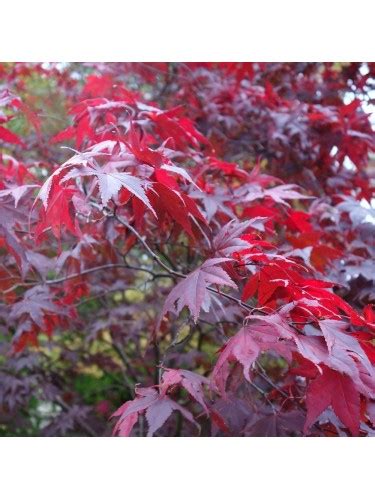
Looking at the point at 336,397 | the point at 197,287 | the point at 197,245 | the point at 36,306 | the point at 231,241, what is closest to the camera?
the point at 336,397

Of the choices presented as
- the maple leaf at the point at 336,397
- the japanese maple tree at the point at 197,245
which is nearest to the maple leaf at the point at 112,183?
the japanese maple tree at the point at 197,245

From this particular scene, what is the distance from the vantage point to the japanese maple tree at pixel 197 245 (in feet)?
3.22

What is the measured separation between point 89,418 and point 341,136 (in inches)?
63.7

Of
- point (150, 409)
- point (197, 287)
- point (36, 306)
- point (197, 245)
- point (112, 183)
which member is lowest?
point (36, 306)

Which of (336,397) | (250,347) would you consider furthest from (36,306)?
(336,397)

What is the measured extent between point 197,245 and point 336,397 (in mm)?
625

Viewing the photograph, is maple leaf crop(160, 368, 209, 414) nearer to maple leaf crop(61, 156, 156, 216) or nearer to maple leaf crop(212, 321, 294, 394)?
maple leaf crop(212, 321, 294, 394)

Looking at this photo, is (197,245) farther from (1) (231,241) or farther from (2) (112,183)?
(2) (112,183)

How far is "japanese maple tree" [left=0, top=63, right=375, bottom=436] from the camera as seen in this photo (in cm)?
98

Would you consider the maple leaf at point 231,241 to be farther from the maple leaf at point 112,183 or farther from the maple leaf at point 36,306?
the maple leaf at point 36,306

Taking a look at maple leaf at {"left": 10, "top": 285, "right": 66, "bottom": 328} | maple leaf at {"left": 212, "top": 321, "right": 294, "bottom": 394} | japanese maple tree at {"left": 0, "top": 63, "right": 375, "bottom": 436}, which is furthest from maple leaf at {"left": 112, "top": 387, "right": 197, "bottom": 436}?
maple leaf at {"left": 10, "top": 285, "right": 66, "bottom": 328}

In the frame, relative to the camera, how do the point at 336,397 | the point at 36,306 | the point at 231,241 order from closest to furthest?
1. the point at 336,397
2. the point at 231,241
3. the point at 36,306

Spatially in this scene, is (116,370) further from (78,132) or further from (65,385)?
(78,132)

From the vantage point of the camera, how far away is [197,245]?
1413 millimetres
